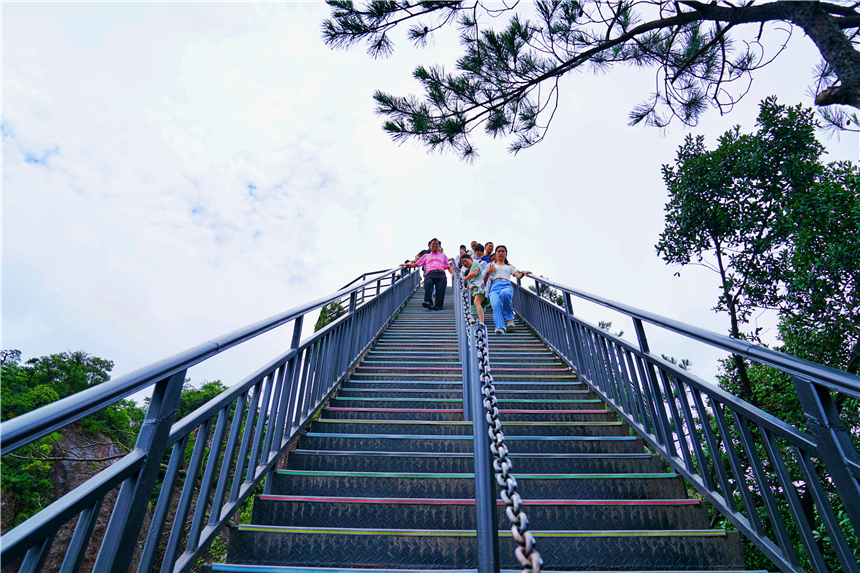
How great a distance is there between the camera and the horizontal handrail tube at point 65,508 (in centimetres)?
85

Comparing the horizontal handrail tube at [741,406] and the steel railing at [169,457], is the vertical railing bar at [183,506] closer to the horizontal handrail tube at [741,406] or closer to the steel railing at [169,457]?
the steel railing at [169,457]

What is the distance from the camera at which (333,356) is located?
3.46 m

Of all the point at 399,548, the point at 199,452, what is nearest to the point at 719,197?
the point at 399,548

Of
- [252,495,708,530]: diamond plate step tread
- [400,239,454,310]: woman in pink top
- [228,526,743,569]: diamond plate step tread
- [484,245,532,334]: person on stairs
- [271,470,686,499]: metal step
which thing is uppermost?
[400,239,454,310]: woman in pink top

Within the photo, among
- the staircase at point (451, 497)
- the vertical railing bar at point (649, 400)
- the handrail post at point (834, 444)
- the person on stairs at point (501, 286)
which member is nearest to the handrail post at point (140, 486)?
the staircase at point (451, 497)

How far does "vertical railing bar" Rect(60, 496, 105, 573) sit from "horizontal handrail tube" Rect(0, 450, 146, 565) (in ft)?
0.12

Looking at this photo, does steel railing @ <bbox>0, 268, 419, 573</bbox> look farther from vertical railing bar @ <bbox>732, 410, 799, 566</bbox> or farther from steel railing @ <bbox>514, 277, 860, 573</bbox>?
vertical railing bar @ <bbox>732, 410, 799, 566</bbox>

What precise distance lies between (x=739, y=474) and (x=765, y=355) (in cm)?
72

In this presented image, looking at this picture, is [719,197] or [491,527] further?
[719,197]

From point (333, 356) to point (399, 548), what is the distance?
1784mm

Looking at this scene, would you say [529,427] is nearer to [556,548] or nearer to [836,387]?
[556,548]

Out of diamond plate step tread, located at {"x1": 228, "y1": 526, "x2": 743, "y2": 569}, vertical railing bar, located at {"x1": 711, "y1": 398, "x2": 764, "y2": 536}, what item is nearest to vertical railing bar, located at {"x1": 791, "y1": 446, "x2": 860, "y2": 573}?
vertical railing bar, located at {"x1": 711, "y1": 398, "x2": 764, "y2": 536}

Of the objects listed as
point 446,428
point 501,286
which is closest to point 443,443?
point 446,428

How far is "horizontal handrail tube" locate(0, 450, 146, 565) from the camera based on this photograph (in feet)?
2.79
